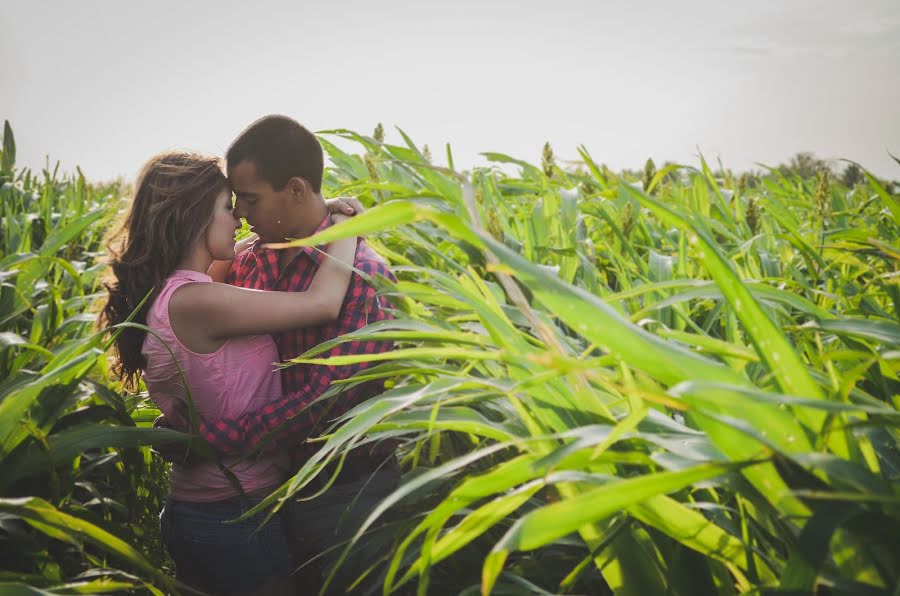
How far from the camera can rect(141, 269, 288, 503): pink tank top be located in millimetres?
1359

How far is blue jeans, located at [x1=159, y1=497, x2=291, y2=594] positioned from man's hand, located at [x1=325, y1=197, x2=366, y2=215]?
73 cm

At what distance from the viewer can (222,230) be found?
155cm

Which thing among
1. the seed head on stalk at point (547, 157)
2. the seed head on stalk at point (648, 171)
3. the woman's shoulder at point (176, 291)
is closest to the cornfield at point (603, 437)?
the woman's shoulder at point (176, 291)

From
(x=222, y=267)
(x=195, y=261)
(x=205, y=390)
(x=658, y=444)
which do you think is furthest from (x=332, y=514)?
(x=658, y=444)

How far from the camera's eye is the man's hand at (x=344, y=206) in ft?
5.45

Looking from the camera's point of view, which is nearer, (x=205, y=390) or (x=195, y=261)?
(x=205, y=390)

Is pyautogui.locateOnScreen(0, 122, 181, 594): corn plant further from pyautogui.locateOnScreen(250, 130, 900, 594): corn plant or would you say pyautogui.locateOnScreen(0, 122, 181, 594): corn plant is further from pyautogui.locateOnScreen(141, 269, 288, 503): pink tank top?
pyautogui.locateOnScreen(250, 130, 900, 594): corn plant

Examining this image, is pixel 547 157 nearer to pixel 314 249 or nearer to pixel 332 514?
pixel 314 249

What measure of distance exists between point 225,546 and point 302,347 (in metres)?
0.46

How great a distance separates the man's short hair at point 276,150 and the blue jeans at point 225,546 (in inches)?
29.6

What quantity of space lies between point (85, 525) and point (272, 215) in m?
0.89

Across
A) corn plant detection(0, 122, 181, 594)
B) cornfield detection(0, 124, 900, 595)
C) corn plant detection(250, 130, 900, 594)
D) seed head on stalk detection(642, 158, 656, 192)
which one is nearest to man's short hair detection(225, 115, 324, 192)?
cornfield detection(0, 124, 900, 595)

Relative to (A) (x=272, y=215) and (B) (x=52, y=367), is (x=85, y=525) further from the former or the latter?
(A) (x=272, y=215)

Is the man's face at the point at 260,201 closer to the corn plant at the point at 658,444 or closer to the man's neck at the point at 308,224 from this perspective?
the man's neck at the point at 308,224
